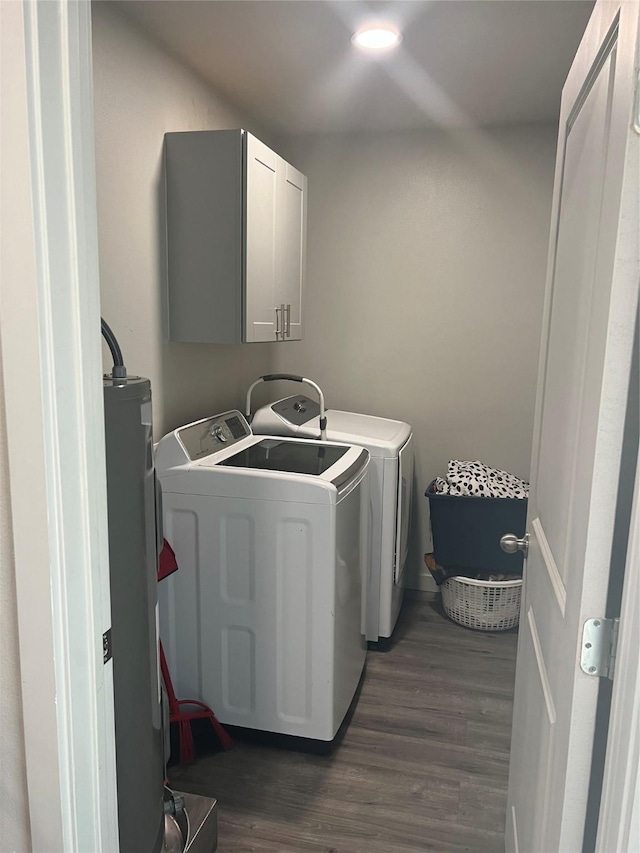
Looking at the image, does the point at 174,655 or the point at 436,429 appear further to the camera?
the point at 436,429

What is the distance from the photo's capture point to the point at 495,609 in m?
3.06

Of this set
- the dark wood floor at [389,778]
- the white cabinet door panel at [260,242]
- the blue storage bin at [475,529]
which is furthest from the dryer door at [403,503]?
the white cabinet door panel at [260,242]

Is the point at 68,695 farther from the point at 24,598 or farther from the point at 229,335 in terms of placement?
the point at 229,335

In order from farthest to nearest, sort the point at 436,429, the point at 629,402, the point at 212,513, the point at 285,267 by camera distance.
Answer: the point at 436,429
the point at 285,267
the point at 212,513
the point at 629,402

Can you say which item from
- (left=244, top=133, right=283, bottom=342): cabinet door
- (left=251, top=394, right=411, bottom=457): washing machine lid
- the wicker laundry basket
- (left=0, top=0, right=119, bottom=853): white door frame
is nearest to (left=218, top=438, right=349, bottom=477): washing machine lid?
(left=251, top=394, right=411, bottom=457): washing machine lid

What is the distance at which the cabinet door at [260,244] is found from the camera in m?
2.30

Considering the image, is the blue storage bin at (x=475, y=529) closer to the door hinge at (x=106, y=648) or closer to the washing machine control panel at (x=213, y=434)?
the washing machine control panel at (x=213, y=434)

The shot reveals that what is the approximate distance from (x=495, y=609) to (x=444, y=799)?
1.21 meters

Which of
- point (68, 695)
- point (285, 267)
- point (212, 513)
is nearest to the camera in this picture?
point (68, 695)

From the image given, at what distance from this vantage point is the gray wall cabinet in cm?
225

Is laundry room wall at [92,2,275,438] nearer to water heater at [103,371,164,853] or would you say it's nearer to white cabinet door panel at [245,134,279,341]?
white cabinet door panel at [245,134,279,341]

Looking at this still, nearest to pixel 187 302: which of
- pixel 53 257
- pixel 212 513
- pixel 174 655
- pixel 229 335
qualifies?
pixel 229 335

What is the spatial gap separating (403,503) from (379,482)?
0.29 m

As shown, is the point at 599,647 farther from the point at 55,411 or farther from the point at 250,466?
the point at 250,466
